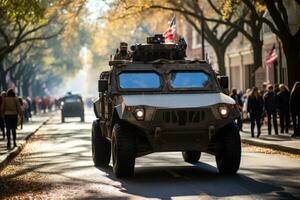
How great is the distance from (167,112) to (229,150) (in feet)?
4.49

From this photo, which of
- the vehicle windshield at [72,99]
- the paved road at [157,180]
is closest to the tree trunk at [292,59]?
the paved road at [157,180]

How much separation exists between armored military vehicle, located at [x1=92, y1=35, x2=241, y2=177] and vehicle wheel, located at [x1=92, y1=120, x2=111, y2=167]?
1.23 meters

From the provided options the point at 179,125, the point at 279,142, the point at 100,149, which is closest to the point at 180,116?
the point at 179,125

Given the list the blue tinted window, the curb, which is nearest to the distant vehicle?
the curb

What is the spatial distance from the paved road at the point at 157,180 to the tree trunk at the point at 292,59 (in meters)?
7.87

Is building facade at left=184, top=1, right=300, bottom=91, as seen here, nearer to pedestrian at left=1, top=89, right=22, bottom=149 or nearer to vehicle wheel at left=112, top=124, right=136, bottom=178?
pedestrian at left=1, top=89, right=22, bottom=149

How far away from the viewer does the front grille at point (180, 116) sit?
13.1 meters

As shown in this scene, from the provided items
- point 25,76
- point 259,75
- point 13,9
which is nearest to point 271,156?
point 13,9

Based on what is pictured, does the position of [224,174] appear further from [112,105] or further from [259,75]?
[259,75]

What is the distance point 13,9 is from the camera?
87.1 feet

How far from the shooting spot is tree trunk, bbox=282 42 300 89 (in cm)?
2584

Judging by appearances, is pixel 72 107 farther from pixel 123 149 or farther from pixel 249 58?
pixel 123 149

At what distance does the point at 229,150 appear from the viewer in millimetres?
13352

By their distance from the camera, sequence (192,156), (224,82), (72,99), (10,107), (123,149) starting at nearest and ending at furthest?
(123,149), (224,82), (192,156), (10,107), (72,99)
